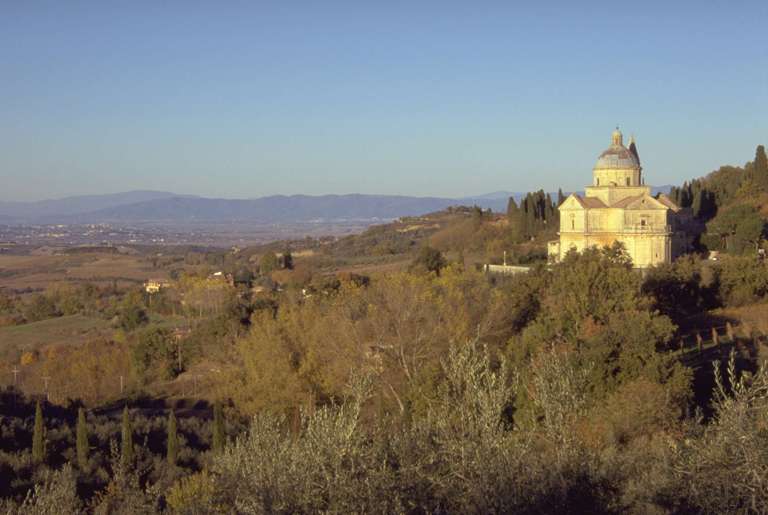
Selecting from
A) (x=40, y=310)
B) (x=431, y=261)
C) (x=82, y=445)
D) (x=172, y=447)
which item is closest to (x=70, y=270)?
(x=40, y=310)

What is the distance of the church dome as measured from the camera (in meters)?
35.3

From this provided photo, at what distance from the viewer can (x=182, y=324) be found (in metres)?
38.4

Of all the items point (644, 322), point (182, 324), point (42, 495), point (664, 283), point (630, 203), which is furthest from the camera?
point (182, 324)

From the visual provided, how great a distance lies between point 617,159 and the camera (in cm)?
3541

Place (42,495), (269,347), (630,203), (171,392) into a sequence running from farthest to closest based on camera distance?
(630,203)
(171,392)
(269,347)
(42,495)

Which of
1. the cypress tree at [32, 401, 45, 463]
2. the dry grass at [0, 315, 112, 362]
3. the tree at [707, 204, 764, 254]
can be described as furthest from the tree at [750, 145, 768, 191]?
the cypress tree at [32, 401, 45, 463]

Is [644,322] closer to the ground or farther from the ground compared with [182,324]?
farther from the ground

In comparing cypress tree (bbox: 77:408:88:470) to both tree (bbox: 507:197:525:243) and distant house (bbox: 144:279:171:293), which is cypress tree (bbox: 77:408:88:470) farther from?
distant house (bbox: 144:279:171:293)

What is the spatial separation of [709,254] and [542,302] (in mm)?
15704

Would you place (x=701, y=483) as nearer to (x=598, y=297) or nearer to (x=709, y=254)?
(x=598, y=297)

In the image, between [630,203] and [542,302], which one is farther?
[630,203]

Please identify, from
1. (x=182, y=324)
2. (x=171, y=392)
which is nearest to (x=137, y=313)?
(x=182, y=324)

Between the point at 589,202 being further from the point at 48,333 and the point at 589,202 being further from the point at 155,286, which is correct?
the point at 155,286

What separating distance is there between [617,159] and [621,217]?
121 inches
